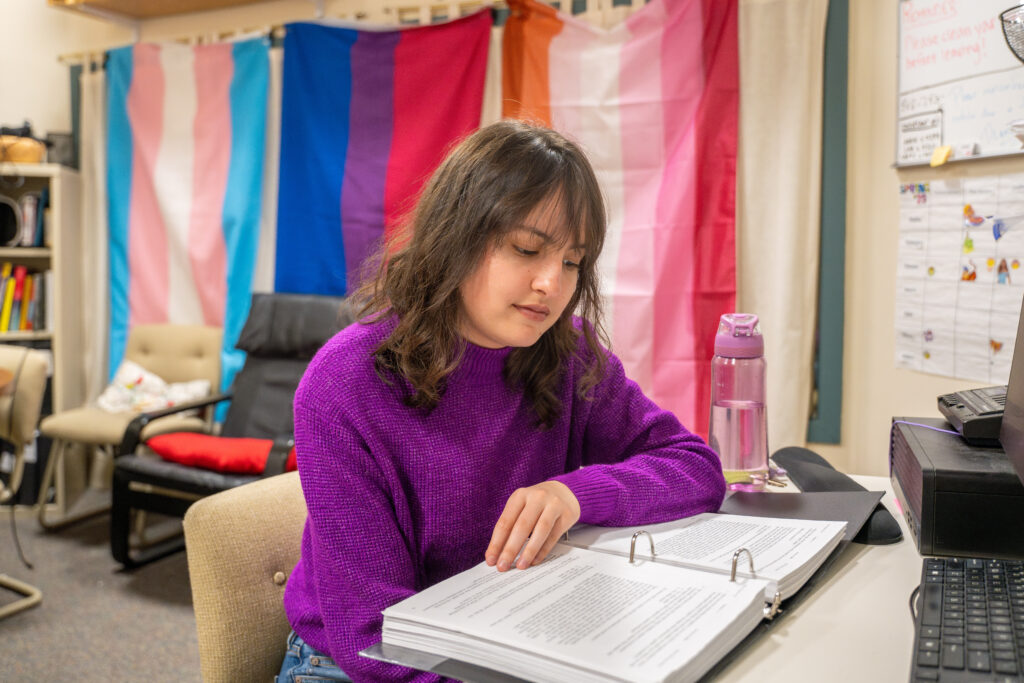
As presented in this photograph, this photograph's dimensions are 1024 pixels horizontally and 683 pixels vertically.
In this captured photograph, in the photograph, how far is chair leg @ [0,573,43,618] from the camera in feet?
8.71

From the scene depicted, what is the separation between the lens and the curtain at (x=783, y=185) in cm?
268

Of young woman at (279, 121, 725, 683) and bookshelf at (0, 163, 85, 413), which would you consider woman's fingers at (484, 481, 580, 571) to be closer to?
young woman at (279, 121, 725, 683)

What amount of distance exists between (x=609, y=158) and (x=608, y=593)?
235 cm

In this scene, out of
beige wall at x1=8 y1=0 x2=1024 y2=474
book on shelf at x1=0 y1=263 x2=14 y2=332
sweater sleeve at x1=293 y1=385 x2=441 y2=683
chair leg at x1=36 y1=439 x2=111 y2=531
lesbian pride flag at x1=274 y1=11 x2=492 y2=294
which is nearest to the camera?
sweater sleeve at x1=293 y1=385 x2=441 y2=683

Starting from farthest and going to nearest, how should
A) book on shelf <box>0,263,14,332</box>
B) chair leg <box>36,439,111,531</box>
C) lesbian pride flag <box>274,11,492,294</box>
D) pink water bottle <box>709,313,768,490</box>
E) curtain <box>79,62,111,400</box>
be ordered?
curtain <box>79,62,111,400</box> → book on shelf <box>0,263,14,332</box> → chair leg <box>36,439,111,531</box> → lesbian pride flag <box>274,11,492,294</box> → pink water bottle <box>709,313,768,490</box>

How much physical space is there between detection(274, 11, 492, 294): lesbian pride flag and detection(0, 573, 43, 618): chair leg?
4.63ft

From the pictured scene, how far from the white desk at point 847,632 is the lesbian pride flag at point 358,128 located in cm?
248

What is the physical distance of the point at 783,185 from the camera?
2.73 meters

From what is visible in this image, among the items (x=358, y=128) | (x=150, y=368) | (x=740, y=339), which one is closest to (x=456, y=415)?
(x=740, y=339)

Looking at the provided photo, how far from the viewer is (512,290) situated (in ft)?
3.23

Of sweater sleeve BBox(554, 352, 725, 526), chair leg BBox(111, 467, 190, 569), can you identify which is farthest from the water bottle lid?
chair leg BBox(111, 467, 190, 569)

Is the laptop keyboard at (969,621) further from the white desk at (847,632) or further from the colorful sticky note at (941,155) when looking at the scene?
the colorful sticky note at (941,155)

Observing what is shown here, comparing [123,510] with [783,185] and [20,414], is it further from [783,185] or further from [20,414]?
[783,185]

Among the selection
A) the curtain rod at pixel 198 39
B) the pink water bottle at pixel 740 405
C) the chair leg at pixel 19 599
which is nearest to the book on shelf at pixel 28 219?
the curtain rod at pixel 198 39
